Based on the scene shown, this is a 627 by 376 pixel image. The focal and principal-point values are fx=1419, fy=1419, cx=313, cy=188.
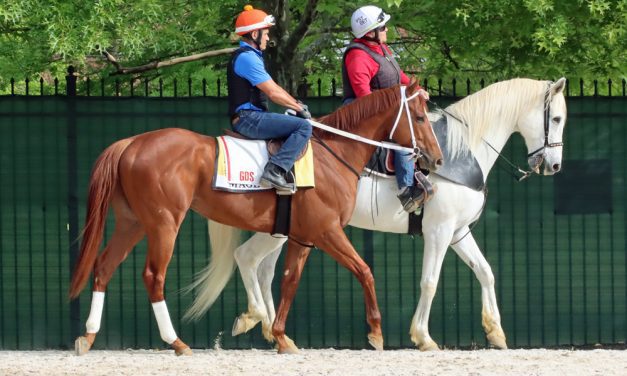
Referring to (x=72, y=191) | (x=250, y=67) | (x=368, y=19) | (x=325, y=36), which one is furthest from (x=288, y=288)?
(x=325, y=36)

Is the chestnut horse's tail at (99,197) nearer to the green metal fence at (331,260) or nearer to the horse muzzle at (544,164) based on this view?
the green metal fence at (331,260)

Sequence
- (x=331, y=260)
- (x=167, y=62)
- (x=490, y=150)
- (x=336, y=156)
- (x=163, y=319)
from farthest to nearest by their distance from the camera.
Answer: (x=167, y=62) → (x=331, y=260) → (x=490, y=150) → (x=336, y=156) → (x=163, y=319)

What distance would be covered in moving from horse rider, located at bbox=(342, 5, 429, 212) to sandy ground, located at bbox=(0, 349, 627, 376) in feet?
4.14

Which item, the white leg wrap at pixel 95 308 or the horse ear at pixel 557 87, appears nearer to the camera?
the white leg wrap at pixel 95 308

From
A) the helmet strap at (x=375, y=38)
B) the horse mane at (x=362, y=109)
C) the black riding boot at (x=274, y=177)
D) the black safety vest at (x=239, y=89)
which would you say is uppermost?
the helmet strap at (x=375, y=38)

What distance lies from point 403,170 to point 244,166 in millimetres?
1331

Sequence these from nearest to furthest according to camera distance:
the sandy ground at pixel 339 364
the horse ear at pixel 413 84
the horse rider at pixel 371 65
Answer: the sandy ground at pixel 339 364
the horse ear at pixel 413 84
the horse rider at pixel 371 65

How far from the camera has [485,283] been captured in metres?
11.2

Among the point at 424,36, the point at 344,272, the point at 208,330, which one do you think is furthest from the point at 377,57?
the point at 424,36

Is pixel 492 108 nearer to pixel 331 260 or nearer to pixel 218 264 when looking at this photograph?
pixel 331 260

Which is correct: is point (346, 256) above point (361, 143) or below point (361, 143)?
below

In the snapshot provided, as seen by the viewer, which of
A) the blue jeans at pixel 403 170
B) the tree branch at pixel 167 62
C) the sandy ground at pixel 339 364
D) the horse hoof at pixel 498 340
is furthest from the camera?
the tree branch at pixel 167 62

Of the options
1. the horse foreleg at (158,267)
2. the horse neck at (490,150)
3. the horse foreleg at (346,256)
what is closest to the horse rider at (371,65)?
the horse neck at (490,150)

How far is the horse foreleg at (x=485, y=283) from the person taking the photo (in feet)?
36.7
